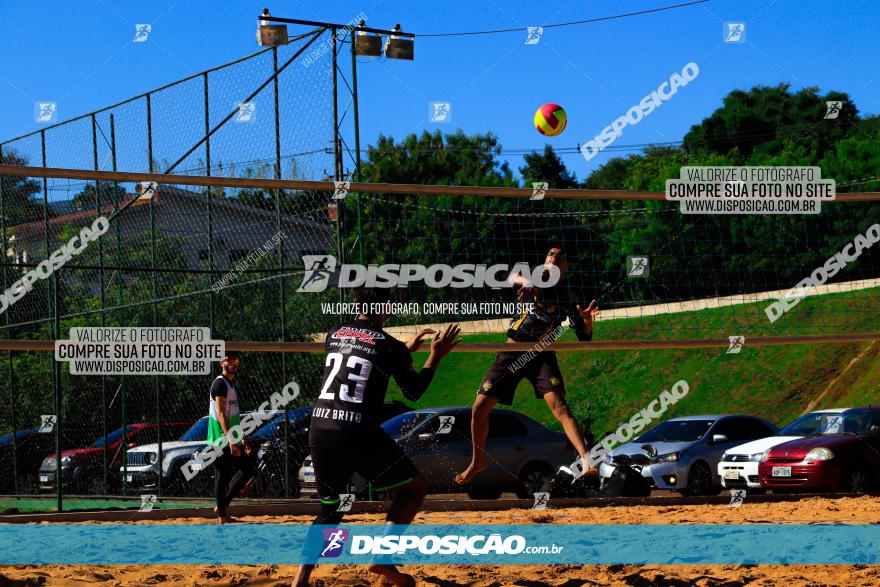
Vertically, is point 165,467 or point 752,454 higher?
point 165,467

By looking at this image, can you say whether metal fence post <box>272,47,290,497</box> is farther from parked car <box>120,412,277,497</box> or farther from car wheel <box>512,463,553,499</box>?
car wheel <box>512,463,553,499</box>

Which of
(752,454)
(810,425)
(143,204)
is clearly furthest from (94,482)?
(810,425)

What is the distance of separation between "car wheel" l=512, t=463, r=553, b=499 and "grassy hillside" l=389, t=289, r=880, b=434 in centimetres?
736

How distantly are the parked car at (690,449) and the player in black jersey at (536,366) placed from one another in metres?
7.91

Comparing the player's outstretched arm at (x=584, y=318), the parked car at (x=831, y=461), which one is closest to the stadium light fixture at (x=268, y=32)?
the player's outstretched arm at (x=584, y=318)

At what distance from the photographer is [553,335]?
9617 millimetres

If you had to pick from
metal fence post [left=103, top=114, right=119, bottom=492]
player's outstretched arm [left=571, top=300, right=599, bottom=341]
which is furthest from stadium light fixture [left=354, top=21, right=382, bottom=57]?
player's outstretched arm [left=571, top=300, right=599, bottom=341]

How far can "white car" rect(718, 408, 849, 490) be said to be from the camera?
16391 millimetres

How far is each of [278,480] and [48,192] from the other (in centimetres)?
685

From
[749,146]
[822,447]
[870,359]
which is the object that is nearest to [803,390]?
[870,359]

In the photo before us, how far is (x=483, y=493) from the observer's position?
1662 centimetres

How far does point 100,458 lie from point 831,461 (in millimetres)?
10931

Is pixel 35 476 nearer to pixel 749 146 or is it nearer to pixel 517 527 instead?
pixel 517 527

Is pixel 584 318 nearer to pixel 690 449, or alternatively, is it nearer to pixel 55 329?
pixel 55 329
